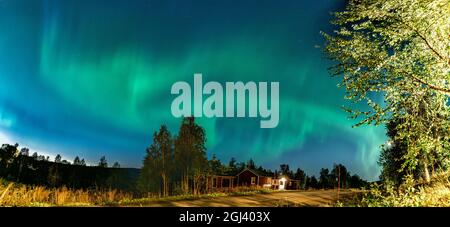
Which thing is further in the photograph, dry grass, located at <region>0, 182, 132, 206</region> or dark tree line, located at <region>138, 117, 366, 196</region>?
dark tree line, located at <region>138, 117, 366, 196</region>

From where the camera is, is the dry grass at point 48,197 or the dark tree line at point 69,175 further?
the dark tree line at point 69,175

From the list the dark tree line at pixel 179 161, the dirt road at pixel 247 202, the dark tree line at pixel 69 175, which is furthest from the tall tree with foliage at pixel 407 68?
the dark tree line at pixel 69 175

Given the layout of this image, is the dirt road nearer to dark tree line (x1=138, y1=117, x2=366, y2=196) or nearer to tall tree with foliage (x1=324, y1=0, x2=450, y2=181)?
tall tree with foliage (x1=324, y1=0, x2=450, y2=181)

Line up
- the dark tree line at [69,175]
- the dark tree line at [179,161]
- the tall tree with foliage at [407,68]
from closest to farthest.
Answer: the tall tree with foliage at [407,68] → the dark tree line at [179,161] → the dark tree line at [69,175]

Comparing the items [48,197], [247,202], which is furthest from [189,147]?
[48,197]

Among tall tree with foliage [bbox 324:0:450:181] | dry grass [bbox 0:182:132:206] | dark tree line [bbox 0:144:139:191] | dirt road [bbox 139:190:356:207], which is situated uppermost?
tall tree with foliage [bbox 324:0:450:181]

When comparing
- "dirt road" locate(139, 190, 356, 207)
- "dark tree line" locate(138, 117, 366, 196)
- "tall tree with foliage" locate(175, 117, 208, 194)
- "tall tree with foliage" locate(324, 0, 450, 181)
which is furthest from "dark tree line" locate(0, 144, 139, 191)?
"tall tree with foliage" locate(324, 0, 450, 181)

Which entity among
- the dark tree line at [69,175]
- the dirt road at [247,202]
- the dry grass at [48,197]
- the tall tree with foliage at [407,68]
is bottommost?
the dark tree line at [69,175]

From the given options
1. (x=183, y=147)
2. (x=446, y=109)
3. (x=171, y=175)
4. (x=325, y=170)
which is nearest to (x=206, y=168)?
(x=183, y=147)

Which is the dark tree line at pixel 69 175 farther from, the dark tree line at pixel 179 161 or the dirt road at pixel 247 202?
the dirt road at pixel 247 202

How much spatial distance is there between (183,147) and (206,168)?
7.61 m

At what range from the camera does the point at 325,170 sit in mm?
123438

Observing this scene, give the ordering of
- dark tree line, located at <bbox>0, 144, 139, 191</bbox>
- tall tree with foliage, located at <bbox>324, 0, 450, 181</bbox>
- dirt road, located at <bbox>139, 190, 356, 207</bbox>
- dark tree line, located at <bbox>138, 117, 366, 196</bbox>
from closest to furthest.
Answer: tall tree with foliage, located at <bbox>324, 0, 450, 181</bbox>
dirt road, located at <bbox>139, 190, 356, 207</bbox>
dark tree line, located at <bbox>138, 117, 366, 196</bbox>
dark tree line, located at <bbox>0, 144, 139, 191</bbox>

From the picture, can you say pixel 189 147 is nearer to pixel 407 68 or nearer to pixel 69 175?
pixel 407 68
